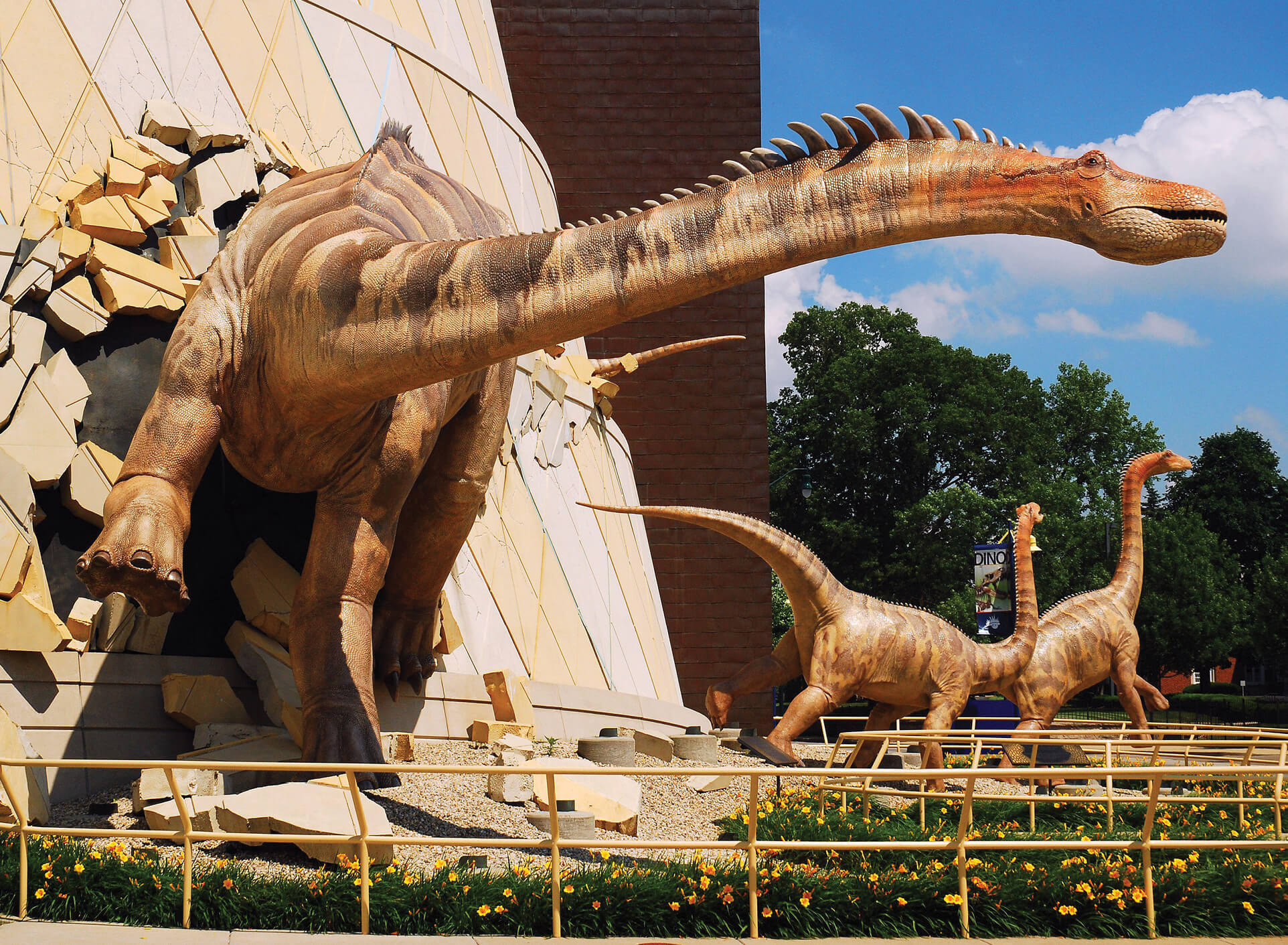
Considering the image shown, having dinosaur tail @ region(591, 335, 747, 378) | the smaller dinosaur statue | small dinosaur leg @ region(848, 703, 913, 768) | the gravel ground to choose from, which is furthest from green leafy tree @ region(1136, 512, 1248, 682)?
the gravel ground

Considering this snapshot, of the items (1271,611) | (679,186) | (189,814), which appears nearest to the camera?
(189,814)

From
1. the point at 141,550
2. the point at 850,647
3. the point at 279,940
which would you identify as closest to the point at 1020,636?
the point at 850,647

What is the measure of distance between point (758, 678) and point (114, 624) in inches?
304

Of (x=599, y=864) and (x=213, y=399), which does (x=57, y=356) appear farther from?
(x=599, y=864)

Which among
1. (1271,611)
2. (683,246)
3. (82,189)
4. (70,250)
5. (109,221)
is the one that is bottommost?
(1271,611)

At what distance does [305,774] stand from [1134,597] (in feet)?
40.7

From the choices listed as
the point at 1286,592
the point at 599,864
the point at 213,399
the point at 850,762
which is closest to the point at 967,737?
the point at 850,762

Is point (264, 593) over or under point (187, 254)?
under

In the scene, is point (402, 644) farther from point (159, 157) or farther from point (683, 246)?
point (683, 246)

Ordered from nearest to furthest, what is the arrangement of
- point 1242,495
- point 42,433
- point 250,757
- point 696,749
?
1. point 250,757
2. point 42,433
3. point 696,749
4. point 1242,495

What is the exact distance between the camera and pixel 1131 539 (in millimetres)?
17312

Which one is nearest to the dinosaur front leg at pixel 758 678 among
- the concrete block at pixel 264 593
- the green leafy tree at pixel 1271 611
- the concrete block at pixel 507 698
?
the concrete block at pixel 507 698

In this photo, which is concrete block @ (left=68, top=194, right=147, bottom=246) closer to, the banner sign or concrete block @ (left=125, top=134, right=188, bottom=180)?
concrete block @ (left=125, top=134, right=188, bottom=180)

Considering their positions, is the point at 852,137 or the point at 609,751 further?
the point at 609,751
